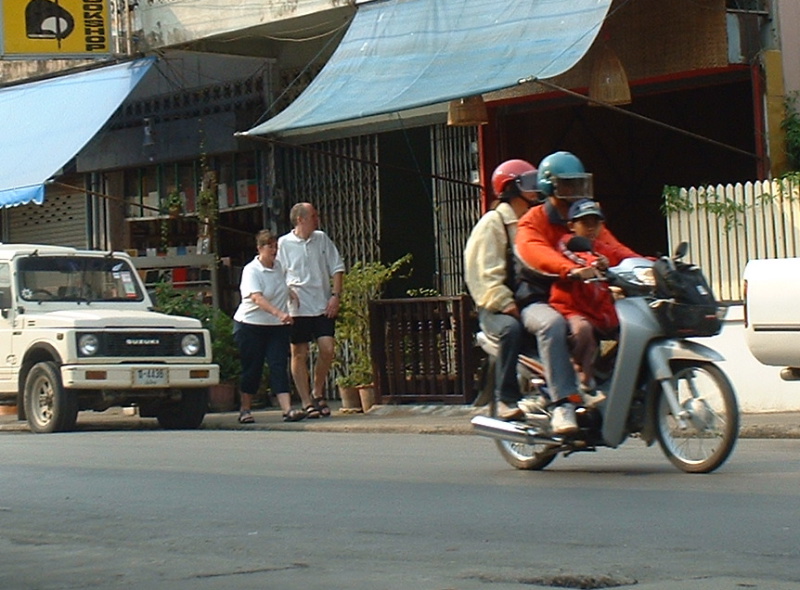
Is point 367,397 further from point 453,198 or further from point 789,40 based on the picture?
point 789,40

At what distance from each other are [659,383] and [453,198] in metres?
10.2

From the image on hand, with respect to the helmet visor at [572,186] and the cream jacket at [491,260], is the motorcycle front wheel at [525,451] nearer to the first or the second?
the cream jacket at [491,260]

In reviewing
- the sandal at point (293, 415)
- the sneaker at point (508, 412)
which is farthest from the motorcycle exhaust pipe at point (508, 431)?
the sandal at point (293, 415)

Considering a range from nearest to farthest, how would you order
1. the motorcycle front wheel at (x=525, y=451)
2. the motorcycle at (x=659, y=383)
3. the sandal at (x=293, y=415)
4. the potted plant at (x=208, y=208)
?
the motorcycle at (x=659, y=383)
the motorcycle front wheel at (x=525, y=451)
the sandal at (x=293, y=415)
the potted plant at (x=208, y=208)

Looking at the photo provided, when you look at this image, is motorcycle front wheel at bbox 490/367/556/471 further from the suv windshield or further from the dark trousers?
the suv windshield

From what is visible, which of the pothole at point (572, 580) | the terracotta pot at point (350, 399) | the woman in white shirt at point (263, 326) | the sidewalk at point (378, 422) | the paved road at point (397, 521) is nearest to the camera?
the pothole at point (572, 580)

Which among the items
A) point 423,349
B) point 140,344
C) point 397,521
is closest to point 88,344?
point 140,344

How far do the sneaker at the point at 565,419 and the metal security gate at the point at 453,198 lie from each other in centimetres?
958

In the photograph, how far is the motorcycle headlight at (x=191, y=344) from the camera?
16.2 metres

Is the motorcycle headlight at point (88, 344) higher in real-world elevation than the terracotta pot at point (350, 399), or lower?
higher

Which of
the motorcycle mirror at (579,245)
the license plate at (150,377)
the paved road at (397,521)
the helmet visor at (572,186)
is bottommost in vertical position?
the paved road at (397,521)

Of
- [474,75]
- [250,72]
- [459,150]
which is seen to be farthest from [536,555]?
[250,72]

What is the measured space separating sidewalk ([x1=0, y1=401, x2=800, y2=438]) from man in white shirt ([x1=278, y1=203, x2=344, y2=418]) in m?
0.48

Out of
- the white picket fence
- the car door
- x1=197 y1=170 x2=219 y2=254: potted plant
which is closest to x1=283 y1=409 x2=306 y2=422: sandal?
the car door
